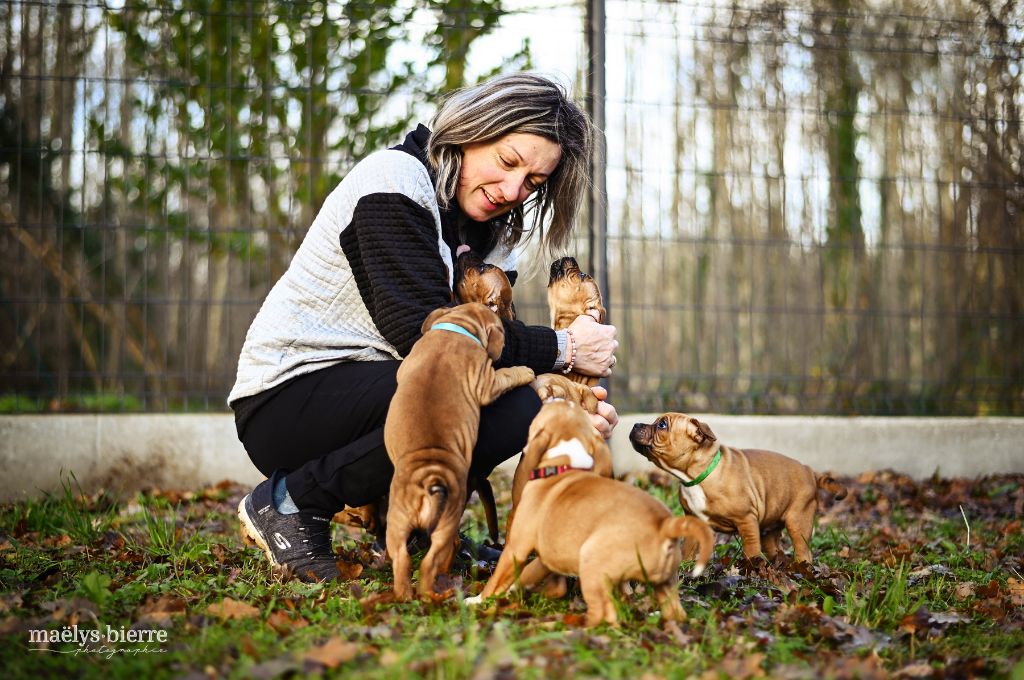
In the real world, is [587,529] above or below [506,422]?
below

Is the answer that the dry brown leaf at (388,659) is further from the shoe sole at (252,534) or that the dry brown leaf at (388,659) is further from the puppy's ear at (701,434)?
the puppy's ear at (701,434)

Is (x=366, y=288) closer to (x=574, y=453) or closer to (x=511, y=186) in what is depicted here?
(x=511, y=186)

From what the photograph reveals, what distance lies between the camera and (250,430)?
4.20 metres

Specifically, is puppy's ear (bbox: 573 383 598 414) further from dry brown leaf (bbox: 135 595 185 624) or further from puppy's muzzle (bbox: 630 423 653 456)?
dry brown leaf (bbox: 135 595 185 624)

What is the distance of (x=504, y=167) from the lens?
425cm

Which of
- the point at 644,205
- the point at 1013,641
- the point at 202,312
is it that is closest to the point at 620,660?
the point at 1013,641

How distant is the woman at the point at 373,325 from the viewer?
12.7 feet

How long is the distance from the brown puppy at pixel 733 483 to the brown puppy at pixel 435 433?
3.93 feet

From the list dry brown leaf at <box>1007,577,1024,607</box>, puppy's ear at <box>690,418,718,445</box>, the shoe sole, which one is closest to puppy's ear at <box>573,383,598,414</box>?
puppy's ear at <box>690,418,718,445</box>

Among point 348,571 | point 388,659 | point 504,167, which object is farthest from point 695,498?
point 388,659

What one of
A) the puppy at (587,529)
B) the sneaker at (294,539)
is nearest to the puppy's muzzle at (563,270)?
the puppy at (587,529)

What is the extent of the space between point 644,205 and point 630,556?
4539 mm

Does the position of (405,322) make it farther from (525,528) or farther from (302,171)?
(302,171)

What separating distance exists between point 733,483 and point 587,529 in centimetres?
160
